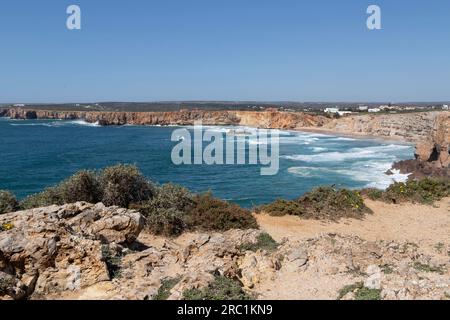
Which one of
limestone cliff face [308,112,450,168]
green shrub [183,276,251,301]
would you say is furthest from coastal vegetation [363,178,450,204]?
limestone cliff face [308,112,450,168]

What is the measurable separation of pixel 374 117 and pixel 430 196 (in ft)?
212

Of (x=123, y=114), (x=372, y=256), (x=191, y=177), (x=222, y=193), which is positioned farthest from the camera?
(x=123, y=114)

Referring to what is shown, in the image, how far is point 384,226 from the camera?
15.4m

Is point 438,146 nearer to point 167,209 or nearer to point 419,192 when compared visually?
point 419,192

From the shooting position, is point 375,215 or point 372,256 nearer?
point 372,256

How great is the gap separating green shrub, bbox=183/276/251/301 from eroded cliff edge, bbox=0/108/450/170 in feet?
107

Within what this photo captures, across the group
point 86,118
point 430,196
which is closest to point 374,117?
point 430,196

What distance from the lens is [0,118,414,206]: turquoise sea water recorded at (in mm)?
30312

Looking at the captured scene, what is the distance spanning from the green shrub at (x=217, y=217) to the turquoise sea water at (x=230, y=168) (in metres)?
7.41

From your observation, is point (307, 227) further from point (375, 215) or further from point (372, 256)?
point (372, 256)

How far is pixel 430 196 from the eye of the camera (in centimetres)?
1908

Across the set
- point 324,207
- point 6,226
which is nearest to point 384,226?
point 324,207

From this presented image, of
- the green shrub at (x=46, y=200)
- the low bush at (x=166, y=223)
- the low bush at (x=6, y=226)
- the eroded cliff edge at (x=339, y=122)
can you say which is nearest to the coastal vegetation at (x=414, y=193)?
the low bush at (x=166, y=223)

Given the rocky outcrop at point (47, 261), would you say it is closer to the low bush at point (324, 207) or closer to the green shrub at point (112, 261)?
the green shrub at point (112, 261)
